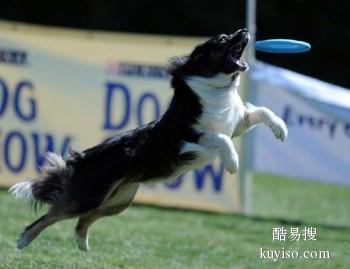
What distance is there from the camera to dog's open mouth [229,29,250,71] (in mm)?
6016

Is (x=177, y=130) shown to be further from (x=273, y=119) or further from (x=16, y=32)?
(x=16, y=32)

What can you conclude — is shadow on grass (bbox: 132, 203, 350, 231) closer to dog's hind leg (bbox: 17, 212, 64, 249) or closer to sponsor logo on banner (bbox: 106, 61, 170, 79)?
sponsor logo on banner (bbox: 106, 61, 170, 79)

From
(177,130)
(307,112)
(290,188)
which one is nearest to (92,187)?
(177,130)

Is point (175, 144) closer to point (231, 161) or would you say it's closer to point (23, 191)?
point (231, 161)

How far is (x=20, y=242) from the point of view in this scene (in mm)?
6352

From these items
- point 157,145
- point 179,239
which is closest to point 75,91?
point 179,239

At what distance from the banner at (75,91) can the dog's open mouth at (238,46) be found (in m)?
4.59

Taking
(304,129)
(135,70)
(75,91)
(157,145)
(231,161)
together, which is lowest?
(231,161)

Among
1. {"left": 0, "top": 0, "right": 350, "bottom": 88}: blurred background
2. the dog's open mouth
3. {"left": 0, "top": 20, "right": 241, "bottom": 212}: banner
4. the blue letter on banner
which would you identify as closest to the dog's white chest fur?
the dog's open mouth

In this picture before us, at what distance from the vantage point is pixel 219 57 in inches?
241

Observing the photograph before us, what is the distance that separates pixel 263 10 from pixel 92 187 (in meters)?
13.6

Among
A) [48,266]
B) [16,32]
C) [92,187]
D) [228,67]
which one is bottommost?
[48,266]

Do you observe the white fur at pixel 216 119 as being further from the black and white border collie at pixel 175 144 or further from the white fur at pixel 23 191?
the white fur at pixel 23 191

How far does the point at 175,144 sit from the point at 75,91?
5076 mm
